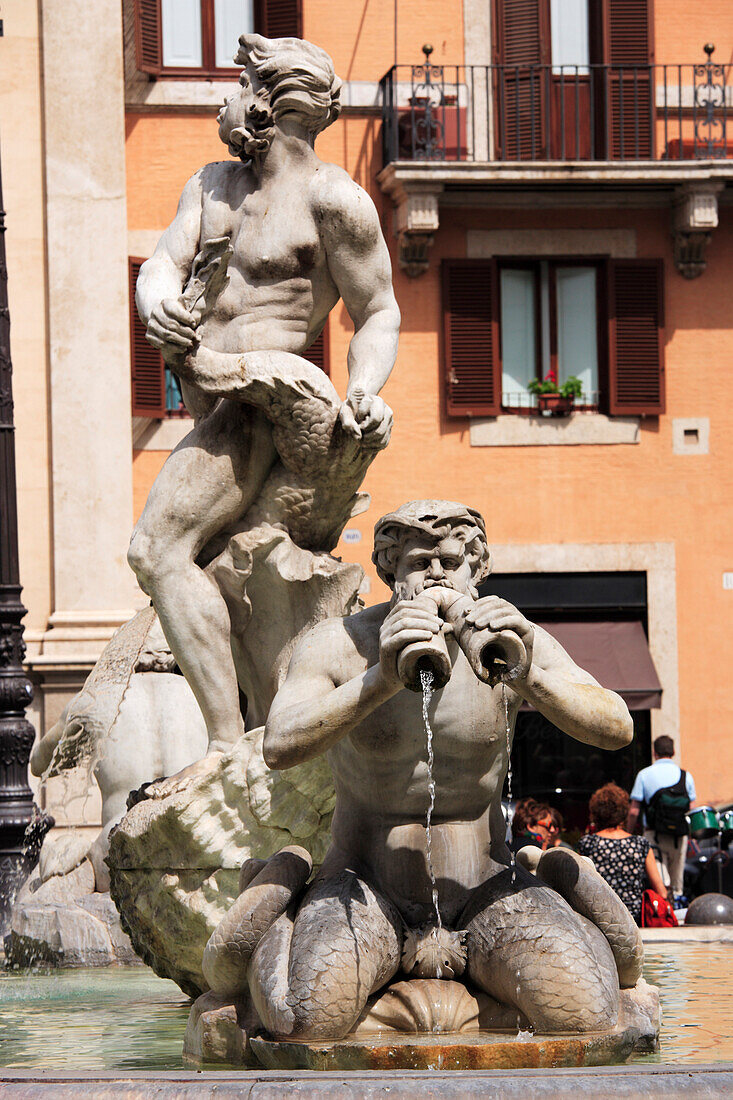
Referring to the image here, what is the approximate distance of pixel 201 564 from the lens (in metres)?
6.43

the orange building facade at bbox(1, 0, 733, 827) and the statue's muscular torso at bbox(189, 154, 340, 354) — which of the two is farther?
the orange building facade at bbox(1, 0, 733, 827)

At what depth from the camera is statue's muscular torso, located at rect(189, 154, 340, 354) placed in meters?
6.43

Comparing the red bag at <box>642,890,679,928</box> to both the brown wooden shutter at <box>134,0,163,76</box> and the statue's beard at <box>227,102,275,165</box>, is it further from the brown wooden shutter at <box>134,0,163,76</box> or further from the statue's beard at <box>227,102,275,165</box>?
the brown wooden shutter at <box>134,0,163,76</box>

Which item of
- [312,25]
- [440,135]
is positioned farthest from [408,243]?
[312,25]

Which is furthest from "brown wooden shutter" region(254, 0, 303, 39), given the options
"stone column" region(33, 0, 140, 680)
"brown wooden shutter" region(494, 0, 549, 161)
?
"stone column" region(33, 0, 140, 680)

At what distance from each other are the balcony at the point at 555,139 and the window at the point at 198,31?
138cm

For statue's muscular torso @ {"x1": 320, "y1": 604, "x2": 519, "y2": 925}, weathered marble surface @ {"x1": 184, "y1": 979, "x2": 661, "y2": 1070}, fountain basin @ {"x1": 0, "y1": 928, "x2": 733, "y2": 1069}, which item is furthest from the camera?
fountain basin @ {"x1": 0, "y1": 928, "x2": 733, "y2": 1069}

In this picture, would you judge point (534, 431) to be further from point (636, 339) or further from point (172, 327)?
point (172, 327)

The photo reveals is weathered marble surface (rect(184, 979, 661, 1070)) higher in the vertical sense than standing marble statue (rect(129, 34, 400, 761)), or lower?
lower

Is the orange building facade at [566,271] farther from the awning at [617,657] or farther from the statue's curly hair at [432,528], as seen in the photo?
the statue's curly hair at [432,528]

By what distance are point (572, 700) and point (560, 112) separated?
1860 centimetres

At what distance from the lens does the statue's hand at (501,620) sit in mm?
4192

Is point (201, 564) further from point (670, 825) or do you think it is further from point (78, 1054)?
point (670, 825)

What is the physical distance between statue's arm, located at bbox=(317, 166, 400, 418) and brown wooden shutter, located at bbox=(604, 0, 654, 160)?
16.0m
